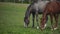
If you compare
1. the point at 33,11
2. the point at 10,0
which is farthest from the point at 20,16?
the point at 10,0

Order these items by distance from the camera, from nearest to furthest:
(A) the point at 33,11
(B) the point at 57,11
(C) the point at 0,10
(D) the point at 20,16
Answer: (C) the point at 0,10
(B) the point at 57,11
(A) the point at 33,11
(D) the point at 20,16

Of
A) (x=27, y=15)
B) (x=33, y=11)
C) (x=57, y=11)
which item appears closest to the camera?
(x=57, y=11)

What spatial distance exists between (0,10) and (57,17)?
1368mm

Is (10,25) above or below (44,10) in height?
below

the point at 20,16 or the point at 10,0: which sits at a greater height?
the point at 10,0

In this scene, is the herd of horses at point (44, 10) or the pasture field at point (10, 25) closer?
the pasture field at point (10, 25)

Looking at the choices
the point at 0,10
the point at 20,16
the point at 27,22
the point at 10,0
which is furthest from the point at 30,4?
the point at 0,10

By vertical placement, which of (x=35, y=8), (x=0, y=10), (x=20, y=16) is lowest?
(x=20, y=16)

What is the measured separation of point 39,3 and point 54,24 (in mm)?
430

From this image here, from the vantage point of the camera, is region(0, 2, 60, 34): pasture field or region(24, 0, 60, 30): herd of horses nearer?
region(0, 2, 60, 34): pasture field

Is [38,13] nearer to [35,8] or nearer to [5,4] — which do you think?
[35,8]

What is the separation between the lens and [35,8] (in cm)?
305

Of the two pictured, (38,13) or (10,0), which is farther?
(38,13)

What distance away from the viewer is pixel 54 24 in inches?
112
